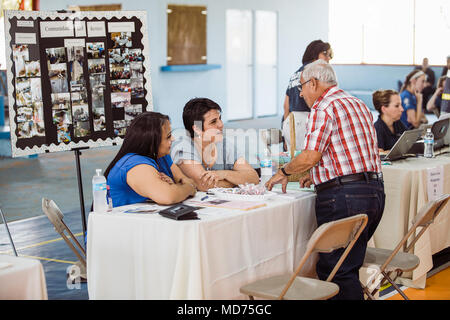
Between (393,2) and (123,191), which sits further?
(393,2)

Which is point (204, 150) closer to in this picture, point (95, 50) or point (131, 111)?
point (131, 111)

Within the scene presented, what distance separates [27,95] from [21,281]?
2.08 meters

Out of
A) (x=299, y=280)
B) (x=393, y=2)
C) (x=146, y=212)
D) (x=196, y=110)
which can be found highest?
(x=393, y=2)

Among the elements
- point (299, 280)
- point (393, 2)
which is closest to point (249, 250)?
point (299, 280)

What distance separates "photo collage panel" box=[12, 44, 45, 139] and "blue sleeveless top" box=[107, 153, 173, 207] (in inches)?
44.4

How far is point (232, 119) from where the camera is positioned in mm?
14320

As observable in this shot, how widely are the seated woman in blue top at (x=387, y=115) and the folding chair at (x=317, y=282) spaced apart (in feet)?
7.12

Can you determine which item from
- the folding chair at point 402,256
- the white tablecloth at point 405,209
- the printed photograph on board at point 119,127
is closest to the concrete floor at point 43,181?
the printed photograph on board at point 119,127

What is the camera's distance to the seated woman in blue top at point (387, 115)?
16.6 feet

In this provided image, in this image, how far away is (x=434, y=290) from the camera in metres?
4.29

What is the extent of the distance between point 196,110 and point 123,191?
0.74 meters

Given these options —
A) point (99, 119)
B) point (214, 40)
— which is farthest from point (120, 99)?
point (214, 40)

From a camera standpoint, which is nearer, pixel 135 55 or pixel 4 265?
pixel 4 265

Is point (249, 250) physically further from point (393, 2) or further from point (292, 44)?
point (393, 2)
